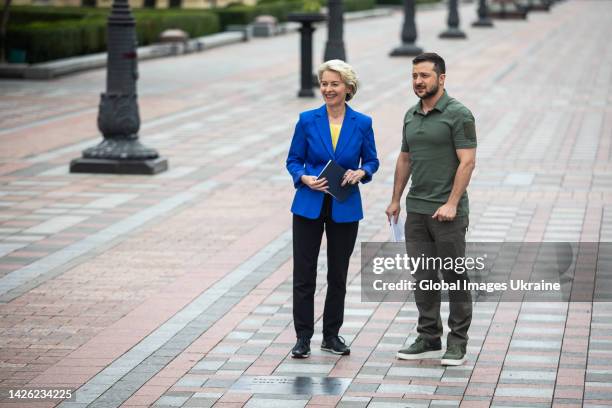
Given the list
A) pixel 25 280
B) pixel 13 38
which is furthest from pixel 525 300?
pixel 13 38

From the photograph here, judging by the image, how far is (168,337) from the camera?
8133 mm

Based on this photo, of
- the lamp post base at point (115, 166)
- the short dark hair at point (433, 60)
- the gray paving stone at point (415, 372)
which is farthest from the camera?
the lamp post base at point (115, 166)

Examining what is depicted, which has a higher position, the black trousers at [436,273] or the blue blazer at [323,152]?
the blue blazer at [323,152]

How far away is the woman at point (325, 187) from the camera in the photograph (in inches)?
291

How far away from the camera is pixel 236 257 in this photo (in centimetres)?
1048

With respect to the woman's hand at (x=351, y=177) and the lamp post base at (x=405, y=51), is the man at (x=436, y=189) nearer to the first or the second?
the woman's hand at (x=351, y=177)

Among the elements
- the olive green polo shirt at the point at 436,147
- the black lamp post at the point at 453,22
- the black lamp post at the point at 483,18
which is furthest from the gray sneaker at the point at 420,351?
the black lamp post at the point at 483,18

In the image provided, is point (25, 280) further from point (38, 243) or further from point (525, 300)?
point (525, 300)

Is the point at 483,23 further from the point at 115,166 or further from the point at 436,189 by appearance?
the point at 436,189

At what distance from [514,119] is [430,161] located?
497 inches

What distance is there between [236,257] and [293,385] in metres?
3.50

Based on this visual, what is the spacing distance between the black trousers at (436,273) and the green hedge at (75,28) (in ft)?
71.5

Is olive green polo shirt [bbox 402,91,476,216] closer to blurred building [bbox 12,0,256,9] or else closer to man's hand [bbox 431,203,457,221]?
man's hand [bbox 431,203,457,221]

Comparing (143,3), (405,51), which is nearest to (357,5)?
(143,3)
